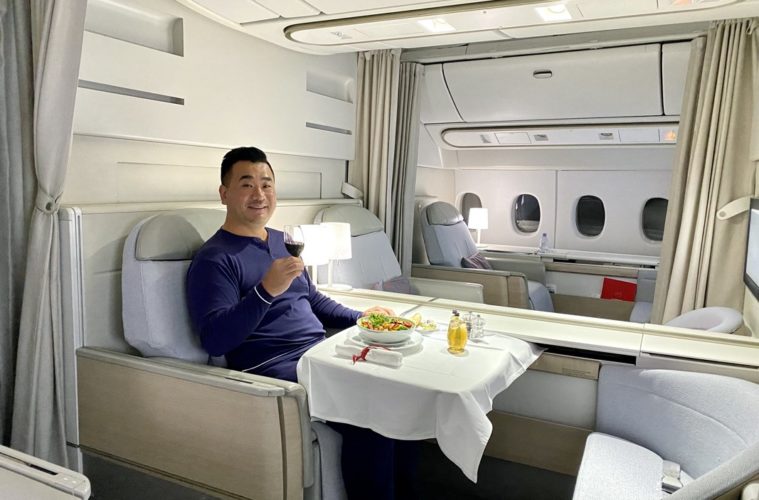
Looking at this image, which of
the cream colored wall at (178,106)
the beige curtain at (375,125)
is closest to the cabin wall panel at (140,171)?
the cream colored wall at (178,106)

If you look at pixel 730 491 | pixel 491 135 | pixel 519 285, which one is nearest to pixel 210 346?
pixel 730 491

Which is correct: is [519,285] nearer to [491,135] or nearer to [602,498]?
[491,135]

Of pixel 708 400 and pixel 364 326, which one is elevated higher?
pixel 364 326

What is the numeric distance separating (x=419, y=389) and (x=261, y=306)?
2.07 ft

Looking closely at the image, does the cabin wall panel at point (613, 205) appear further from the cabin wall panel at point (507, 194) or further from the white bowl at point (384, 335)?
the white bowl at point (384, 335)

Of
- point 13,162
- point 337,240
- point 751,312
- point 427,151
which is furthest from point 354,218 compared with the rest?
point 751,312

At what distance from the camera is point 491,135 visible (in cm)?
502

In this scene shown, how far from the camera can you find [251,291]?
6.52 feet

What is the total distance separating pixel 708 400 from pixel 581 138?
329 cm

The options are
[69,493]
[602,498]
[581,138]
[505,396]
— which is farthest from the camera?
[581,138]

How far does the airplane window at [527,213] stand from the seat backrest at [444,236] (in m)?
1.25

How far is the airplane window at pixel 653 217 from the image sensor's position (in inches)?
203

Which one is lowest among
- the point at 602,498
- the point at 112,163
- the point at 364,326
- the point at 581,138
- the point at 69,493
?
the point at 602,498

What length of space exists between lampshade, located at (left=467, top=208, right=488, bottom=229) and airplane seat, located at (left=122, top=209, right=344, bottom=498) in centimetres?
364
